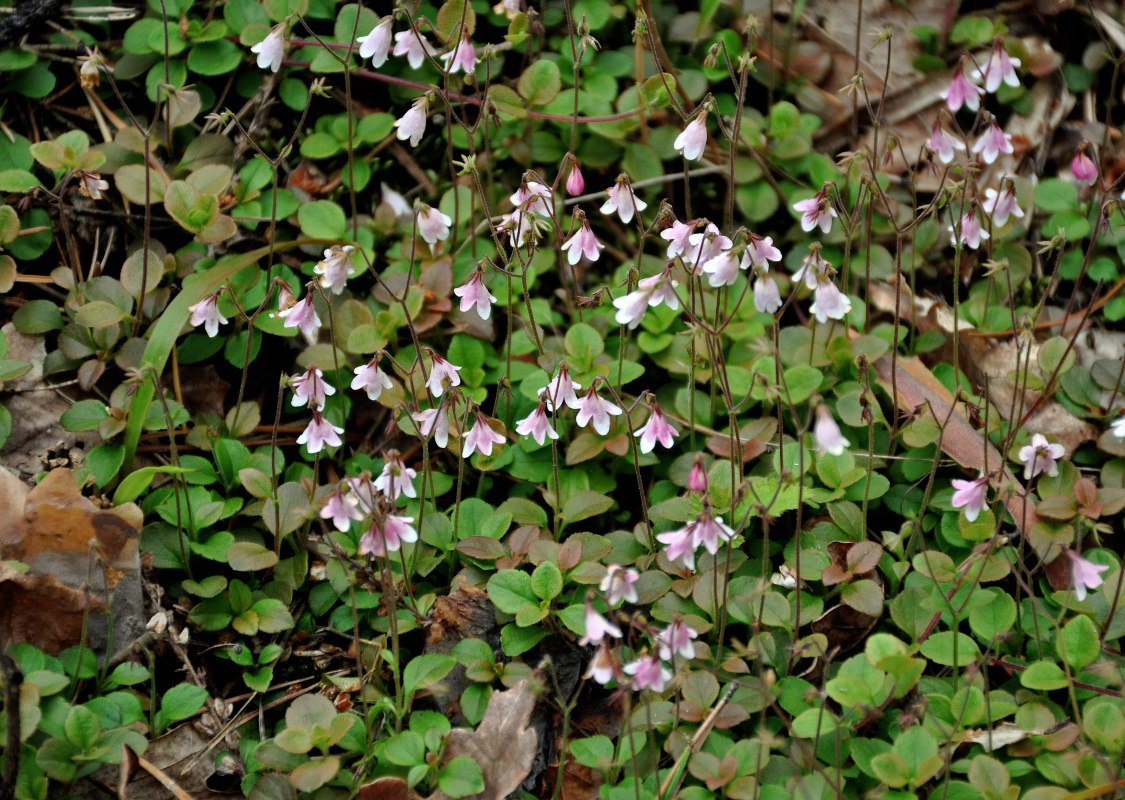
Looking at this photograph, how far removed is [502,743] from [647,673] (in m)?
0.48

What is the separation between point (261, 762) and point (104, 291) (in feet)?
5.60

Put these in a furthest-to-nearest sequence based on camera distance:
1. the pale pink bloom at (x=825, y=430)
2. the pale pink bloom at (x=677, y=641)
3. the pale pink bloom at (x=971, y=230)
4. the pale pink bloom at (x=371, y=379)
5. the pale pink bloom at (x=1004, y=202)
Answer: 1. the pale pink bloom at (x=1004, y=202)
2. the pale pink bloom at (x=971, y=230)
3. the pale pink bloom at (x=371, y=379)
4. the pale pink bloom at (x=677, y=641)
5. the pale pink bloom at (x=825, y=430)

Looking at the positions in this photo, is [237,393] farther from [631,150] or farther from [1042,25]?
[1042,25]

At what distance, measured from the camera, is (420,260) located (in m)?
3.53

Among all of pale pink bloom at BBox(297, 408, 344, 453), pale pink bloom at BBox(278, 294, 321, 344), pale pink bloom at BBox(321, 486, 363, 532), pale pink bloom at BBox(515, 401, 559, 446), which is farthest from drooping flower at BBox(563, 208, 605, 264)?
pale pink bloom at BBox(321, 486, 363, 532)

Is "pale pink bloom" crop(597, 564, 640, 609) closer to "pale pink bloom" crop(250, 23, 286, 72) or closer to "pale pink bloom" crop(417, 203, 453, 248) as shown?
"pale pink bloom" crop(417, 203, 453, 248)

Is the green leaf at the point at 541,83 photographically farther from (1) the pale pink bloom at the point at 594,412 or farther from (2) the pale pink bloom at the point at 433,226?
(1) the pale pink bloom at the point at 594,412

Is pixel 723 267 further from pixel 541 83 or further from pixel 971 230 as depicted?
pixel 541 83

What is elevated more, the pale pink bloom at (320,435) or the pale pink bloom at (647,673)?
the pale pink bloom at (320,435)

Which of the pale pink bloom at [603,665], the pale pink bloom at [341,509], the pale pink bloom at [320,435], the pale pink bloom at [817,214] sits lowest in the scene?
the pale pink bloom at [603,665]

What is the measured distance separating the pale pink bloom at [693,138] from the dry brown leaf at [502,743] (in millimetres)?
1548

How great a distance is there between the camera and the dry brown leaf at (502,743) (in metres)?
2.36

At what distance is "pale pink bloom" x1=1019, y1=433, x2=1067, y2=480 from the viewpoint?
8.75ft

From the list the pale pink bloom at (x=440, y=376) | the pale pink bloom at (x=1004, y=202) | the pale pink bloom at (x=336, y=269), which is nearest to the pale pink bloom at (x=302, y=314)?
the pale pink bloom at (x=336, y=269)
